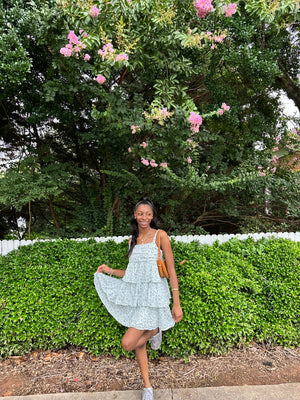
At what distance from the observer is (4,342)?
2646 millimetres

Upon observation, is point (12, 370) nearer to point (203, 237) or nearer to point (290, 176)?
point (203, 237)

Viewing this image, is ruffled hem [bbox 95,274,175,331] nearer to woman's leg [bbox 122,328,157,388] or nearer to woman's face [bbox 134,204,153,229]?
woman's leg [bbox 122,328,157,388]

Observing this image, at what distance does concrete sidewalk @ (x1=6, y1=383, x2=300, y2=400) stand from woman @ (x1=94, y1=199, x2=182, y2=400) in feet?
0.65

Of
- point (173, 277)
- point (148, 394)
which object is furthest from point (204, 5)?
point (148, 394)

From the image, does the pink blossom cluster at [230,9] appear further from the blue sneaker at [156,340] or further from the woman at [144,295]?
the blue sneaker at [156,340]

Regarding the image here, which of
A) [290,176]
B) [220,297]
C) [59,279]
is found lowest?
[220,297]

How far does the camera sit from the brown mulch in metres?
2.29

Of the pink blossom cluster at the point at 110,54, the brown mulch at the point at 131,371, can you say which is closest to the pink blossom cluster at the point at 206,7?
the pink blossom cluster at the point at 110,54

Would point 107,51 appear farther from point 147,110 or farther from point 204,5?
point 204,5

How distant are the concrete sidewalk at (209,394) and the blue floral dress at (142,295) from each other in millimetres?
592

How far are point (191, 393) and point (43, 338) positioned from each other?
1.56 metres

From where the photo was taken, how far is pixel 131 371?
96.6 inches

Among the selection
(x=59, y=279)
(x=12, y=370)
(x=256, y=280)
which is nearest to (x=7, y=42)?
(x=59, y=279)

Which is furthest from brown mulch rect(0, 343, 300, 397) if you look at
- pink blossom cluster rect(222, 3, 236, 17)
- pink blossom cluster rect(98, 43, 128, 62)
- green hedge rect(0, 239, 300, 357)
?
pink blossom cluster rect(222, 3, 236, 17)
